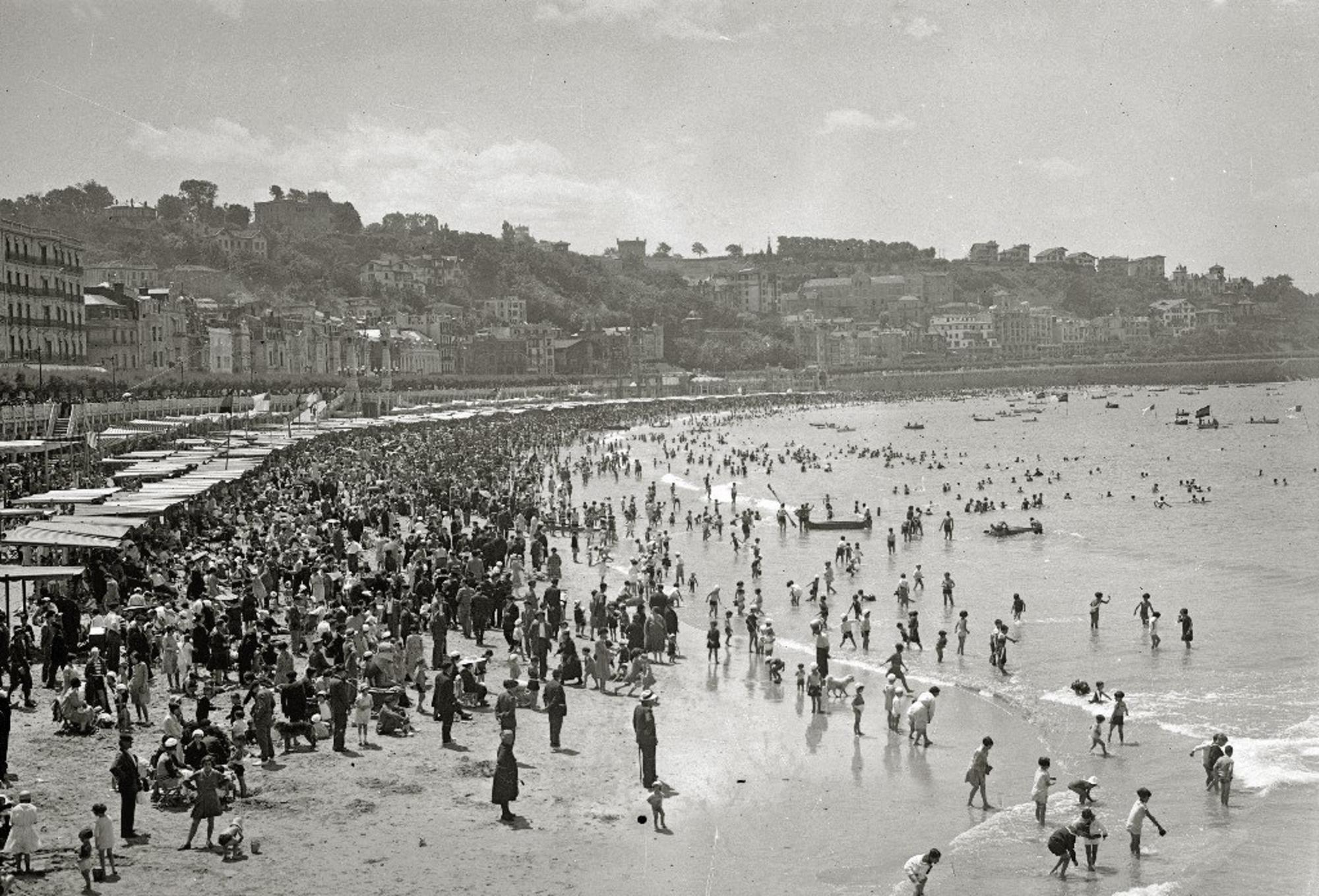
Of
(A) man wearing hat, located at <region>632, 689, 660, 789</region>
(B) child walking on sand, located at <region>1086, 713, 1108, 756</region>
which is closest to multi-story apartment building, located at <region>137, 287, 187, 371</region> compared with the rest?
(A) man wearing hat, located at <region>632, 689, 660, 789</region>

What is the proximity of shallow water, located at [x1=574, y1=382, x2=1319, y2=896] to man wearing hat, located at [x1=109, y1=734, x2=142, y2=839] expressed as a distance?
550 cm

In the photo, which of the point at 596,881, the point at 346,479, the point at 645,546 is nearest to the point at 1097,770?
the point at 596,881

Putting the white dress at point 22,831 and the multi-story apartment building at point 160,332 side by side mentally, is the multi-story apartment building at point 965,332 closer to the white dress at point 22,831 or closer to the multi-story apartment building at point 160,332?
the multi-story apartment building at point 160,332

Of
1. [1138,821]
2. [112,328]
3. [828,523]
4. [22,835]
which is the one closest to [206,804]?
[22,835]

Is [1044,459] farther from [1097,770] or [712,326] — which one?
[712,326]

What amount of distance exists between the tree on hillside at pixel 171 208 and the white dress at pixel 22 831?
145256 mm

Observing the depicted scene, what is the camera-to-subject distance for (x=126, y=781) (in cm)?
918

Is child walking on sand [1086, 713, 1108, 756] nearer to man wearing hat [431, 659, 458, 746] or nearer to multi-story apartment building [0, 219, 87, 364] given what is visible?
man wearing hat [431, 659, 458, 746]

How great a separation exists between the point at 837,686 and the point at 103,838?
9.33 meters

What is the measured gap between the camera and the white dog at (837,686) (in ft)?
50.5

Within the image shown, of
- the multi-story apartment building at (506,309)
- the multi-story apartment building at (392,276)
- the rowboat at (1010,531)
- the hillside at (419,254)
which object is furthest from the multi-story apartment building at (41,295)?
the multi-story apartment building at (506,309)

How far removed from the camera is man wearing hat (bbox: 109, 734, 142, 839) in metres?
9.16

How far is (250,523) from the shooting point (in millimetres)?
24859

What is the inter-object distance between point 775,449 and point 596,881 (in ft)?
195
